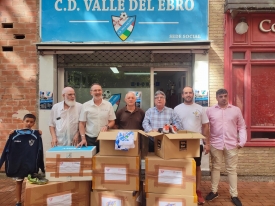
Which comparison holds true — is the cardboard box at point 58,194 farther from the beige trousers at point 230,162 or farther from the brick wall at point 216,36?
the brick wall at point 216,36

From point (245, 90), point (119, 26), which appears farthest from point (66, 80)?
point (245, 90)

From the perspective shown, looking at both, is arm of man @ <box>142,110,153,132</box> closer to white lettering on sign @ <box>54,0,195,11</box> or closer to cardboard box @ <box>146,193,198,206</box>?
cardboard box @ <box>146,193,198,206</box>

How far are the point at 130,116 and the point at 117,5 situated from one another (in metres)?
3.01

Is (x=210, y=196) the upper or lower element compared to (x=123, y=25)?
lower

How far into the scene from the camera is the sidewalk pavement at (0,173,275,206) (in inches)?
180

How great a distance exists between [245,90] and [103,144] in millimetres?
3990

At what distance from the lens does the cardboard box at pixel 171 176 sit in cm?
352

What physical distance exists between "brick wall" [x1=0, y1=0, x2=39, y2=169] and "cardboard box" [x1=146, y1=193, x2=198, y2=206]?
12.6 feet

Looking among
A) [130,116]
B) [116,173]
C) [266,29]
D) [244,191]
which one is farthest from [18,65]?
[266,29]

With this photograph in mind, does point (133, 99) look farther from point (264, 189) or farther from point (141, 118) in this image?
point (264, 189)

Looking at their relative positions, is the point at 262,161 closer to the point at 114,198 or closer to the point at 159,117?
the point at 159,117

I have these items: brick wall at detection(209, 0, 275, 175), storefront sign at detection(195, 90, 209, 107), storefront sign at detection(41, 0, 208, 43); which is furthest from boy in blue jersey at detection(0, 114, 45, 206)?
brick wall at detection(209, 0, 275, 175)

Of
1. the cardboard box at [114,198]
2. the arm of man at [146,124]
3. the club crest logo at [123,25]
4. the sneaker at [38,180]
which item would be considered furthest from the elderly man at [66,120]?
the club crest logo at [123,25]

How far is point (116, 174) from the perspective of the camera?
11.8 ft
